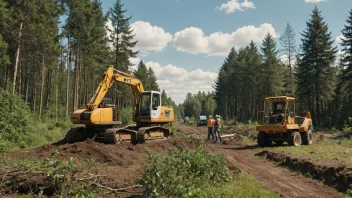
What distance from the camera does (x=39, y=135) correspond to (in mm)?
17906

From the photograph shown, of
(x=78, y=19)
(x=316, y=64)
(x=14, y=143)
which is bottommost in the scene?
(x=14, y=143)

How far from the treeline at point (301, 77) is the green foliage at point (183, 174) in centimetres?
3147

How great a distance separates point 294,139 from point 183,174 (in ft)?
41.2

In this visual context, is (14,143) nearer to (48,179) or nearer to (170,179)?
(48,179)

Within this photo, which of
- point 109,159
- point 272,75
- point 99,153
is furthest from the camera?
point 272,75

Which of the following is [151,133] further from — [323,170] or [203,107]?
[203,107]

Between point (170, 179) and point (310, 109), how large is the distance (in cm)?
3917

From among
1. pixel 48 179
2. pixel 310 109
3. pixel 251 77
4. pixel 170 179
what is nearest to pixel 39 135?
pixel 48 179

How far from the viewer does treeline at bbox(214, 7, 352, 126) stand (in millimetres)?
36969

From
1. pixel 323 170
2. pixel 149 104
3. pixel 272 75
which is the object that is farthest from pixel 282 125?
pixel 272 75

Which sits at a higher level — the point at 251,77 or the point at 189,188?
the point at 251,77

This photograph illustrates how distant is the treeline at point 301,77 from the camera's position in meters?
37.0

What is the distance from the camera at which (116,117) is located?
53.9 ft

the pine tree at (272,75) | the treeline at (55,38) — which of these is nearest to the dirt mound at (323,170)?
the treeline at (55,38)
